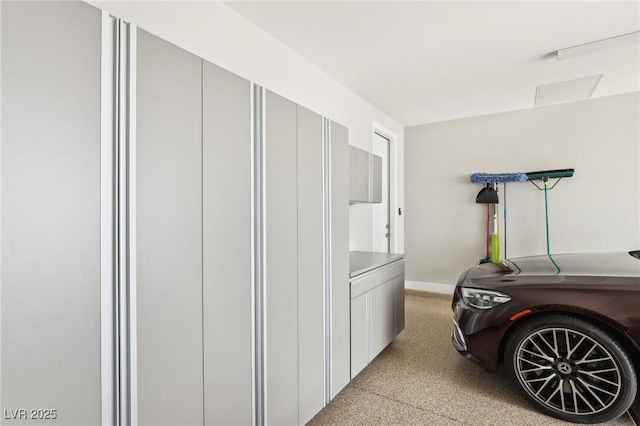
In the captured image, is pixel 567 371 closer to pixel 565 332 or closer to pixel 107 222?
pixel 565 332

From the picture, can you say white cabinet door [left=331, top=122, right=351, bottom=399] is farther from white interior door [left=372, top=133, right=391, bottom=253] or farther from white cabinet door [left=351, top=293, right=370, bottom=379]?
white interior door [left=372, top=133, right=391, bottom=253]

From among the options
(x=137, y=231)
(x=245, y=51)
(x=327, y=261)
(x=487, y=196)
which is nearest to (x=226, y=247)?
(x=137, y=231)

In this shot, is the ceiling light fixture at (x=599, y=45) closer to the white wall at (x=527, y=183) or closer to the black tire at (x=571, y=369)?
the white wall at (x=527, y=183)

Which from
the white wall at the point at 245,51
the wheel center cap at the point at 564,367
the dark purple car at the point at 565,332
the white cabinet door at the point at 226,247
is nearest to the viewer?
the white cabinet door at the point at 226,247

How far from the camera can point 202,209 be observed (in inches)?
46.4

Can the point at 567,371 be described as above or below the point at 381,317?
below

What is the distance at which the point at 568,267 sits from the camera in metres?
2.20

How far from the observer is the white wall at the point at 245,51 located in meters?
1.65

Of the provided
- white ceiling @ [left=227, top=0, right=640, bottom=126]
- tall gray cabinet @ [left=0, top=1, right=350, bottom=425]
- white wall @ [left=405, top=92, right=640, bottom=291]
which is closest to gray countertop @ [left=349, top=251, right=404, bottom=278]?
tall gray cabinet @ [left=0, top=1, right=350, bottom=425]

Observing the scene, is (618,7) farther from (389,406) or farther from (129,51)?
(389,406)

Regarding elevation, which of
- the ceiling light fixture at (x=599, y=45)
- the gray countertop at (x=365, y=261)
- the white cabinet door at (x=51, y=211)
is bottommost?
the gray countertop at (x=365, y=261)

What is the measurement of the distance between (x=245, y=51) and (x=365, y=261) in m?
1.87

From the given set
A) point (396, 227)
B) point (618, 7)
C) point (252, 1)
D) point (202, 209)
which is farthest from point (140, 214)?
point (396, 227)

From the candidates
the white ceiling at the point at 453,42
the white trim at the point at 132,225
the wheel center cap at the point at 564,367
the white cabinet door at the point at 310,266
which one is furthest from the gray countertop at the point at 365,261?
the white ceiling at the point at 453,42
